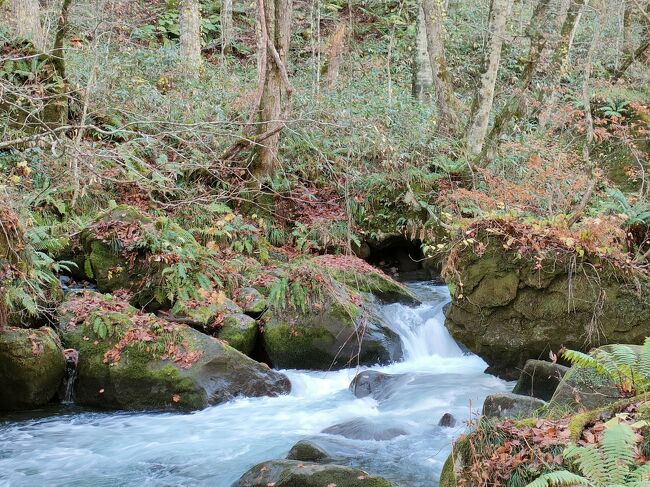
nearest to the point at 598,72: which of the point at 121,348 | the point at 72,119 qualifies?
the point at 72,119

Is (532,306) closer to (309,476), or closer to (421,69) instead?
(309,476)

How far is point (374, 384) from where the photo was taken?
8.80 m

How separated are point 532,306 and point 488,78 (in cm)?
→ 590

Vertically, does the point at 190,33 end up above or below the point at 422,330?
above

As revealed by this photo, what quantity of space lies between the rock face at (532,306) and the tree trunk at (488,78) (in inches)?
207

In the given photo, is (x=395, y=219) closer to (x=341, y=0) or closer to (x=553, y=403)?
(x=553, y=403)

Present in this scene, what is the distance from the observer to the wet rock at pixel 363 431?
7578mm

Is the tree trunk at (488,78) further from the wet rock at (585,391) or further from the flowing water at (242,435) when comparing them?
the wet rock at (585,391)

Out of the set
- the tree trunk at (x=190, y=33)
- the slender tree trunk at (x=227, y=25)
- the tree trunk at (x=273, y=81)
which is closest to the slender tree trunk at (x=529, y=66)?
the tree trunk at (x=273, y=81)

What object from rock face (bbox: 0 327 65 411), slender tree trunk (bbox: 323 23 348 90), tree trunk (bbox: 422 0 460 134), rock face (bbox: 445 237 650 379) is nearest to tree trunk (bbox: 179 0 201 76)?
slender tree trunk (bbox: 323 23 348 90)

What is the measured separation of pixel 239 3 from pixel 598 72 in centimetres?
1309

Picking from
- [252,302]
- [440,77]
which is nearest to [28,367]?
[252,302]

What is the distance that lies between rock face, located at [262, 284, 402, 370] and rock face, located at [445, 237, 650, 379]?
1.51 metres

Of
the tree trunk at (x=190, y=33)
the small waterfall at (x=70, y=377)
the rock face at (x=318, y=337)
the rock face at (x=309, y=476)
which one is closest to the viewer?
the rock face at (x=309, y=476)
